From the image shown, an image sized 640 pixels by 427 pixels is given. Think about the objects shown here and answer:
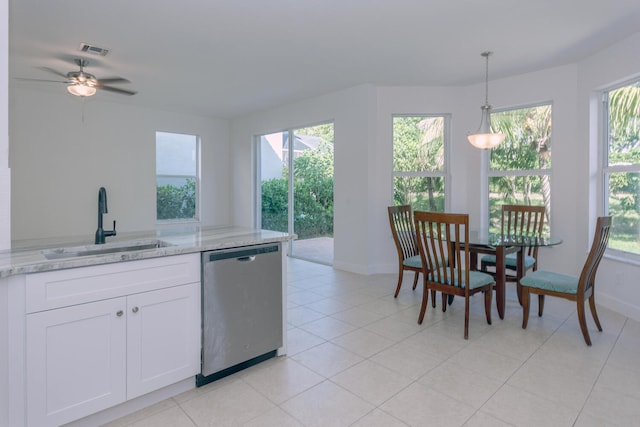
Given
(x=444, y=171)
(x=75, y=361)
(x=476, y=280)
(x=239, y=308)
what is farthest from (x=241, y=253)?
(x=444, y=171)

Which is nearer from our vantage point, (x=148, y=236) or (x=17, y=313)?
(x=17, y=313)

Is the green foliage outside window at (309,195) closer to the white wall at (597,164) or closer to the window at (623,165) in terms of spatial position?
the white wall at (597,164)

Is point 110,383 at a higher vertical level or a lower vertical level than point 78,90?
lower

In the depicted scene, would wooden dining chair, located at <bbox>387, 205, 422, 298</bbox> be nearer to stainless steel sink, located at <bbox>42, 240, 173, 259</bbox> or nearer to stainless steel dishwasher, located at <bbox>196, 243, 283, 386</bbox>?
stainless steel dishwasher, located at <bbox>196, 243, 283, 386</bbox>

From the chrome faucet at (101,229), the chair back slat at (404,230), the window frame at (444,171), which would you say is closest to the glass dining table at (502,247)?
the chair back slat at (404,230)

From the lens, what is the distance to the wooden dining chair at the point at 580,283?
103 inches

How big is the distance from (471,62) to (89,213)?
582cm

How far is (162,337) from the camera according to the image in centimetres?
191

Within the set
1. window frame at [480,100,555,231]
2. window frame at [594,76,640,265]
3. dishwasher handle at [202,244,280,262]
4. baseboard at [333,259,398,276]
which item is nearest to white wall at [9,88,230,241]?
baseboard at [333,259,398,276]

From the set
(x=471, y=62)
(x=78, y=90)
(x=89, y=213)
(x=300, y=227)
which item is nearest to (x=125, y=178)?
(x=89, y=213)

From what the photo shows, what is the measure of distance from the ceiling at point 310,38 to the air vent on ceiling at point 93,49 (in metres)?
0.08

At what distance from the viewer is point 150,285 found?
1.87 meters

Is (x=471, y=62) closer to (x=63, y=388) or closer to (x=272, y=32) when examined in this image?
(x=272, y=32)

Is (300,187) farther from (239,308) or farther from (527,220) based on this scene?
(239,308)
